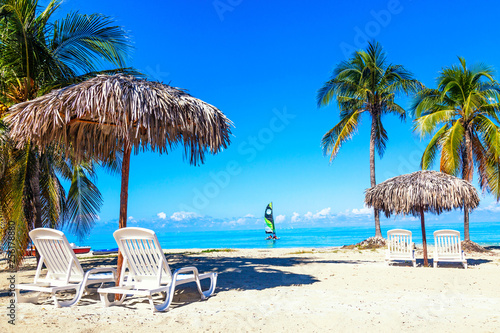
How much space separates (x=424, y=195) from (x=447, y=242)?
1426 millimetres

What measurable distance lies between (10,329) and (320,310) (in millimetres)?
2889

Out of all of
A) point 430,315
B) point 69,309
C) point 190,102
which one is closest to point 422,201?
point 430,315

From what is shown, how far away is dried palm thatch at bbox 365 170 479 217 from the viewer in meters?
8.27

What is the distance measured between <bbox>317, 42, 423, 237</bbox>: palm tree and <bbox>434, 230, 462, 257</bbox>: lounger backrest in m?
6.09

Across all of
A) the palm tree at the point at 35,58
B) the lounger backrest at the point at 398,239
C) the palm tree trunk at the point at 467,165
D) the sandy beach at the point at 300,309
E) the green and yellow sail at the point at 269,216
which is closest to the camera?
the sandy beach at the point at 300,309

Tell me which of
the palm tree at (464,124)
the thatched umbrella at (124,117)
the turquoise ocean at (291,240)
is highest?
the palm tree at (464,124)

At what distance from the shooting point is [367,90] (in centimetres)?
1505

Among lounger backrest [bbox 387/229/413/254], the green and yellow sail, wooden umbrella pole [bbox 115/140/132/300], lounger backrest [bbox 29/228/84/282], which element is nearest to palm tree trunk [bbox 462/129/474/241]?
lounger backrest [bbox 387/229/413/254]

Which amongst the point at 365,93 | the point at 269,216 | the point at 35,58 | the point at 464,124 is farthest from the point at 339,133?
the point at 269,216

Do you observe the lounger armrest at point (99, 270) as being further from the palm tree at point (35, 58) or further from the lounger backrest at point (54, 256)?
the palm tree at point (35, 58)

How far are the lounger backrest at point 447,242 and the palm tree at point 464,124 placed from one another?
5272 mm

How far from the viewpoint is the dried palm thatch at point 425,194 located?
8266 mm

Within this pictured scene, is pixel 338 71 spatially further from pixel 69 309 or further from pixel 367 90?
pixel 69 309

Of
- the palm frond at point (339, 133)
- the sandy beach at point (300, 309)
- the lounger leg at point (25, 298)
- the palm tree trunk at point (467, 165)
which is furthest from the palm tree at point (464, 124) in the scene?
the lounger leg at point (25, 298)
